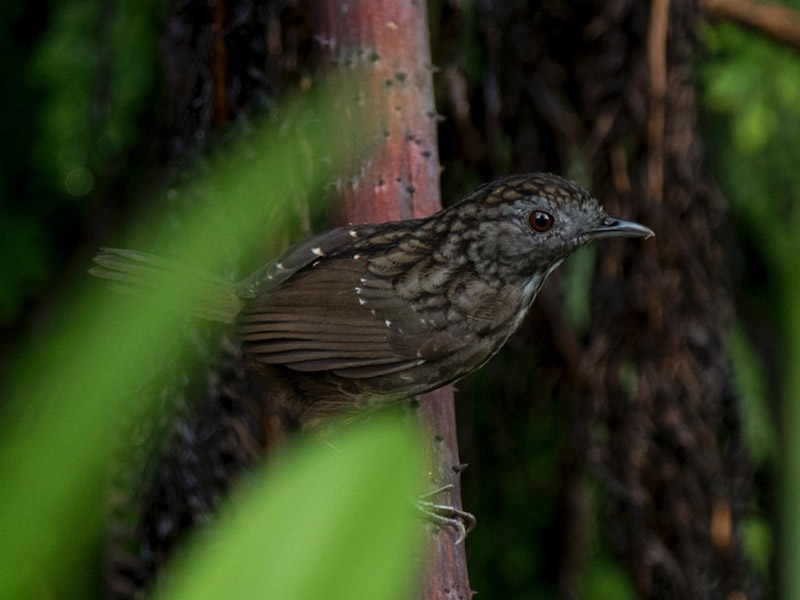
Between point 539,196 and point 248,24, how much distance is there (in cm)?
87


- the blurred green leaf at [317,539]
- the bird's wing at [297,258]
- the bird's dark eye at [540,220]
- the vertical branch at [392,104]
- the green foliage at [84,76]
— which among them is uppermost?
the green foliage at [84,76]

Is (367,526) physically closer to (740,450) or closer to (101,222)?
(740,450)

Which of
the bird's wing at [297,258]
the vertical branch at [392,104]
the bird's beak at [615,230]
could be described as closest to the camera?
the vertical branch at [392,104]

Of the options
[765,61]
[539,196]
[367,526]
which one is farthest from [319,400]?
[367,526]

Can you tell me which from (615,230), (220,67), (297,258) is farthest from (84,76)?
(615,230)

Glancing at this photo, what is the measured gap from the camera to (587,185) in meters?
3.31

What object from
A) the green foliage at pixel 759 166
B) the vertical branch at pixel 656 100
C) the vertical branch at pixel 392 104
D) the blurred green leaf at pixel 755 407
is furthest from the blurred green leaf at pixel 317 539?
the blurred green leaf at pixel 755 407

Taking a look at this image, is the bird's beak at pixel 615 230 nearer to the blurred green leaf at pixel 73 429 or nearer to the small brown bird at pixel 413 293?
the small brown bird at pixel 413 293

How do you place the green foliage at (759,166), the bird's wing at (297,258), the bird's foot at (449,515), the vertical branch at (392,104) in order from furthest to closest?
the green foliage at (759,166) < the bird's wing at (297,258) < the vertical branch at (392,104) < the bird's foot at (449,515)

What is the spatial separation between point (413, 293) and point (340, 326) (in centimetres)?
21

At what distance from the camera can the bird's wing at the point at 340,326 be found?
273cm

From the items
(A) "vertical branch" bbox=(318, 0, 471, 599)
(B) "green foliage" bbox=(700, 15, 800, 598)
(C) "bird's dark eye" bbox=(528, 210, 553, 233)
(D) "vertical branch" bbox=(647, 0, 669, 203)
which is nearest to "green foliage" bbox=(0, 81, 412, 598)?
(A) "vertical branch" bbox=(318, 0, 471, 599)

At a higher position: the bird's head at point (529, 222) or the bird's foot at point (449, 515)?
the bird's head at point (529, 222)

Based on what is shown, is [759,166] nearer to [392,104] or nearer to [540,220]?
[540,220]
